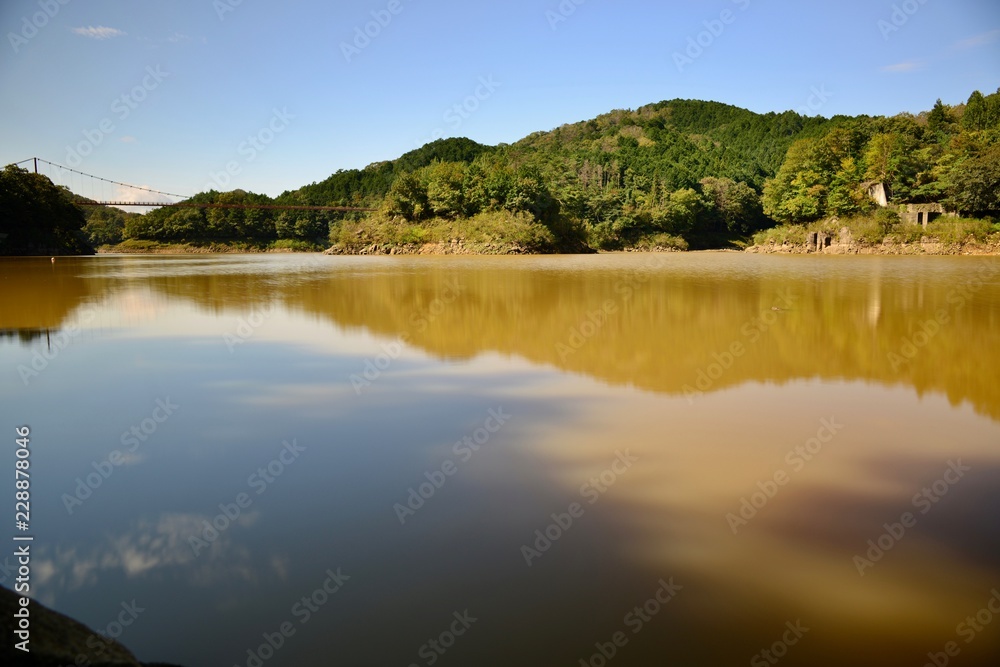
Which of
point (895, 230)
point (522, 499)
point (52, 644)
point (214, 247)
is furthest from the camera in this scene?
point (214, 247)

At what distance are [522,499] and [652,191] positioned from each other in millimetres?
68236

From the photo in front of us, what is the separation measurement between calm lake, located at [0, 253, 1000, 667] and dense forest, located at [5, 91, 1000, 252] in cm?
4104

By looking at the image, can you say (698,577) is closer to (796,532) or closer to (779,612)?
(779,612)

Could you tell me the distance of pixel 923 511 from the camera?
3730mm

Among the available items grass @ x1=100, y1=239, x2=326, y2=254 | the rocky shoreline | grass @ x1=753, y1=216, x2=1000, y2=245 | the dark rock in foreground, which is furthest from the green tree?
grass @ x1=100, y1=239, x2=326, y2=254

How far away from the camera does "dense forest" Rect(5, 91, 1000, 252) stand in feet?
153

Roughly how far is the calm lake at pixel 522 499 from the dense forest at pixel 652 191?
41.0 m

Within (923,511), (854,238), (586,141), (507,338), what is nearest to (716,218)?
(854,238)

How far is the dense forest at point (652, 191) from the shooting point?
153ft

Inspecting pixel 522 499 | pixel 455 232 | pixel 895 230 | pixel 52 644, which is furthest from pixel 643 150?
pixel 52 644

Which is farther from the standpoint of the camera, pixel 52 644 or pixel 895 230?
pixel 895 230

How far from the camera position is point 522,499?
393cm

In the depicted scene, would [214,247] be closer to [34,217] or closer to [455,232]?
[34,217]

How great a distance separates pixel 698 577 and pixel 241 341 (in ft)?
27.5
